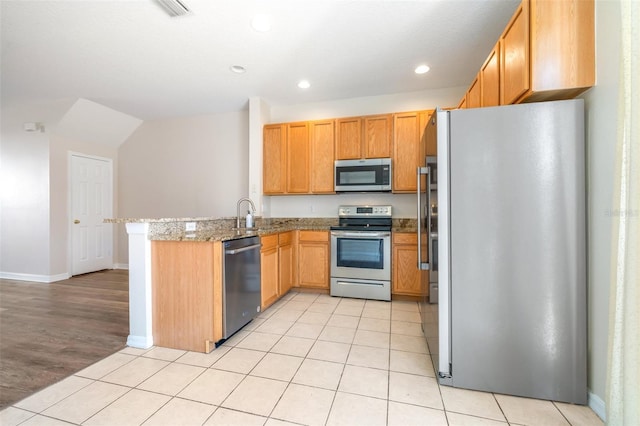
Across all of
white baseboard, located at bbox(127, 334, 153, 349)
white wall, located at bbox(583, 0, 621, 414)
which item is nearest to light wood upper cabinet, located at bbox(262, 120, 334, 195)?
white baseboard, located at bbox(127, 334, 153, 349)

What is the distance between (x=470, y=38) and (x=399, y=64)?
2.30ft

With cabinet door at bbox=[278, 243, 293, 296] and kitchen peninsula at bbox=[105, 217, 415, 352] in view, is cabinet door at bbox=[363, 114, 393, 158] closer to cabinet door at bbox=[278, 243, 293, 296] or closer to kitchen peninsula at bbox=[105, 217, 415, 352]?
cabinet door at bbox=[278, 243, 293, 296]

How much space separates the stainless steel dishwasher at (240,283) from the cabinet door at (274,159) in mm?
1429

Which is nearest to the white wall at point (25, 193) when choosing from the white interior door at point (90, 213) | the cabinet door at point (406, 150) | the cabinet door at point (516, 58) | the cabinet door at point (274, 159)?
the white interior door at point (90, 213)

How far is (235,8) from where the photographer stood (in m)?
2.11

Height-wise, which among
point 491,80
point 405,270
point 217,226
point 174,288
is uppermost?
point 491,80

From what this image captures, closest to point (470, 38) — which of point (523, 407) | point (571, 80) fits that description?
point (571, 80)

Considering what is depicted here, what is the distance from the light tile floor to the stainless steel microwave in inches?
72.5

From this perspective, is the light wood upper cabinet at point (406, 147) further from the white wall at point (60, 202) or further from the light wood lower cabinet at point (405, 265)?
the white wall at point (60, 202)

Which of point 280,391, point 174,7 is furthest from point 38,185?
point 280,391

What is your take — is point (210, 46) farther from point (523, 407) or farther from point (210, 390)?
point (523, 407)

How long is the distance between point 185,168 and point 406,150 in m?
3.67

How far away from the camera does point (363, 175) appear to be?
11.6 feet

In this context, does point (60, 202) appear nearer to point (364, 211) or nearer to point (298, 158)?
point (298, 158)
